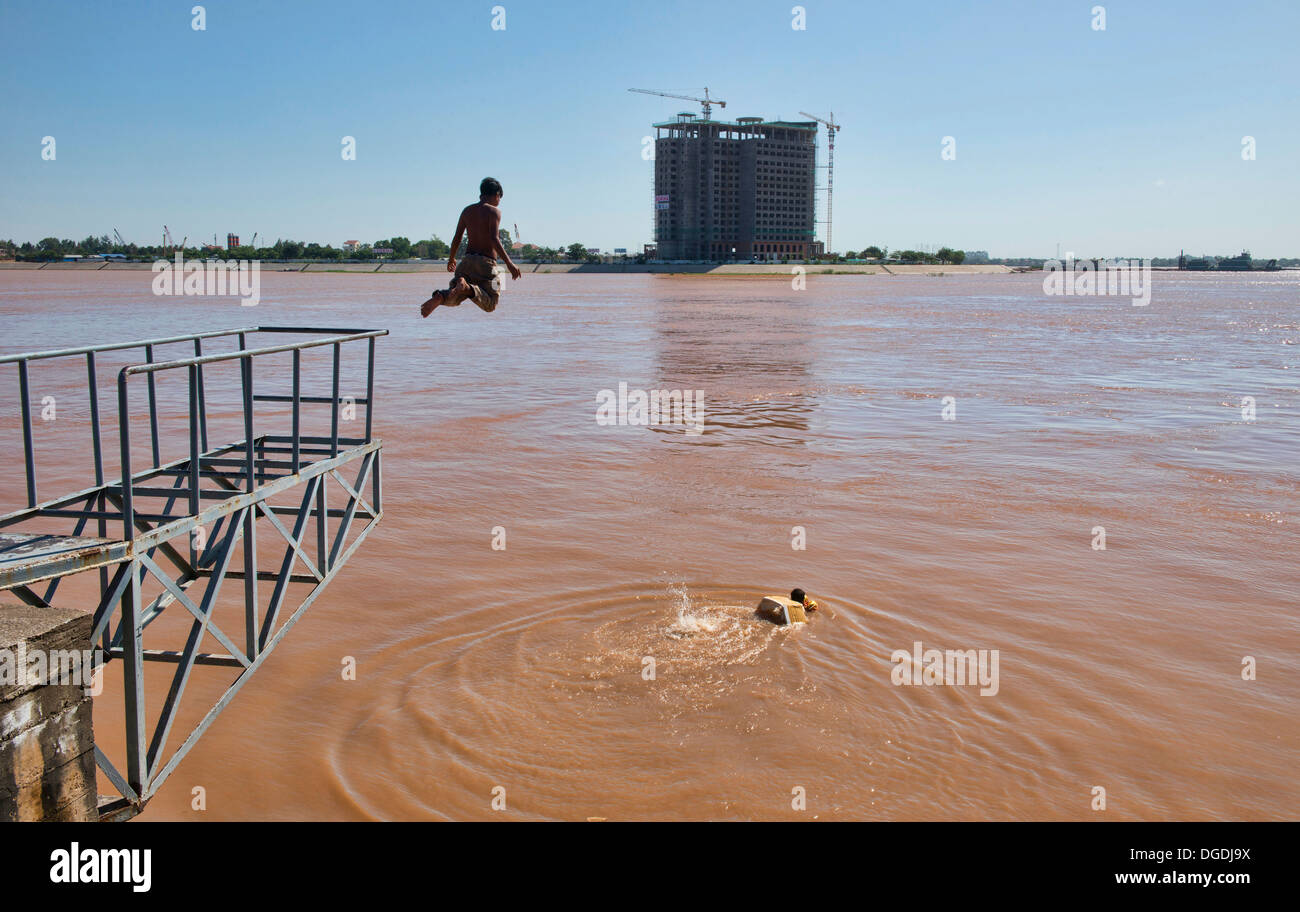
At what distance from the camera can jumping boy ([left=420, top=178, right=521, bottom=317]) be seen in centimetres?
927

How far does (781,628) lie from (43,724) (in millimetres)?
6228

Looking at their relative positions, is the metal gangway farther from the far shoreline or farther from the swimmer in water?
the far shoreline

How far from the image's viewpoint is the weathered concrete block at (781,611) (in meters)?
9.19

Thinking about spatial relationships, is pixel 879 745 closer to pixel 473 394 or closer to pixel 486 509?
pixel 486 509

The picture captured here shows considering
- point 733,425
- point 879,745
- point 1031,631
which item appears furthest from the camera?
point 733,425

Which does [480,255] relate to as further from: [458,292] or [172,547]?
[172,547]

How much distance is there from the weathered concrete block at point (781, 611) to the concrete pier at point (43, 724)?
19.6 ft

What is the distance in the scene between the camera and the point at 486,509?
44.4ft

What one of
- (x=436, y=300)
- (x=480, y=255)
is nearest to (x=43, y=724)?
(x=436, y=300)

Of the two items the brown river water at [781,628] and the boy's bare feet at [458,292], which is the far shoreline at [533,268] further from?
the boy's bare feet at [458,292]

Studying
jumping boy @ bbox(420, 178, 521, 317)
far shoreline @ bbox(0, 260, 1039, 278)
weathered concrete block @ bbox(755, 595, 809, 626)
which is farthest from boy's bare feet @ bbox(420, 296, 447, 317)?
far shoreline @ bbox(0, 260, 1039, 278)
